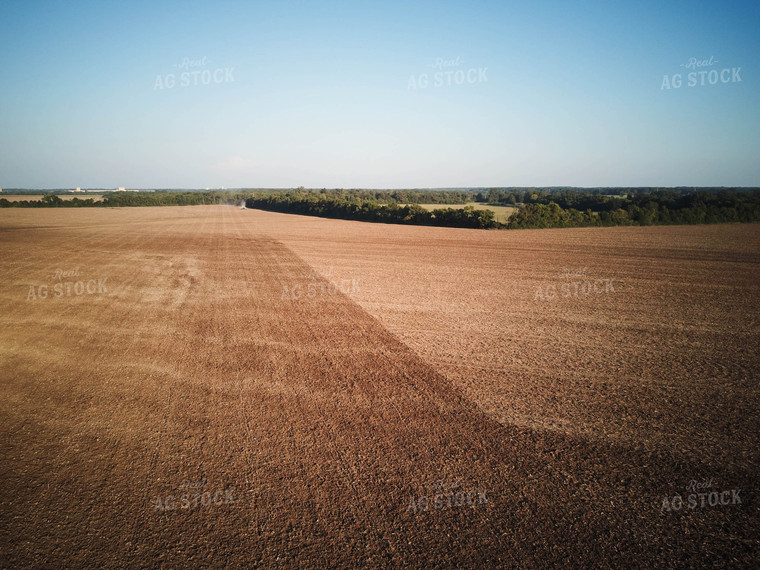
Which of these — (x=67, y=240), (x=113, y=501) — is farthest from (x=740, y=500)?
(x=67, y=240)

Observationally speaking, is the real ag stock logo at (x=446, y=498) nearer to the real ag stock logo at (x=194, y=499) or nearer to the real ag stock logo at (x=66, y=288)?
the real ag stock logo at (x=194, y=499)

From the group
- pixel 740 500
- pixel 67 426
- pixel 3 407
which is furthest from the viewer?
pixel 3 407

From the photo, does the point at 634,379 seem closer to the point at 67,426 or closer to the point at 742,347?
the point at 742,347

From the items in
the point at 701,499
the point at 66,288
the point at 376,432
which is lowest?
the point at 701,499

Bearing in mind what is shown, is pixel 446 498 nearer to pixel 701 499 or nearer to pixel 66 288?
pixel 701 499

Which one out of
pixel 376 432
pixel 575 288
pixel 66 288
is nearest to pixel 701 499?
pixel 376 432

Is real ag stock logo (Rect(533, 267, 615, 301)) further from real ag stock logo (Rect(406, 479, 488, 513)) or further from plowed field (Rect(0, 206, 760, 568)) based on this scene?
real ag stock logo (Rect(406, 479, 488, 513))

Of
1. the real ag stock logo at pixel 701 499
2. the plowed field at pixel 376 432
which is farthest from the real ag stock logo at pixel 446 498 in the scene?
the real ag stock logo at pixel 701 499

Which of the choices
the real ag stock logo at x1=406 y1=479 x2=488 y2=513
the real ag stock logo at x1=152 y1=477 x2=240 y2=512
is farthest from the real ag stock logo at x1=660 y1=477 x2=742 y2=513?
the real ag stock logo at x1=152 y1=477 x2=240 y2=512
